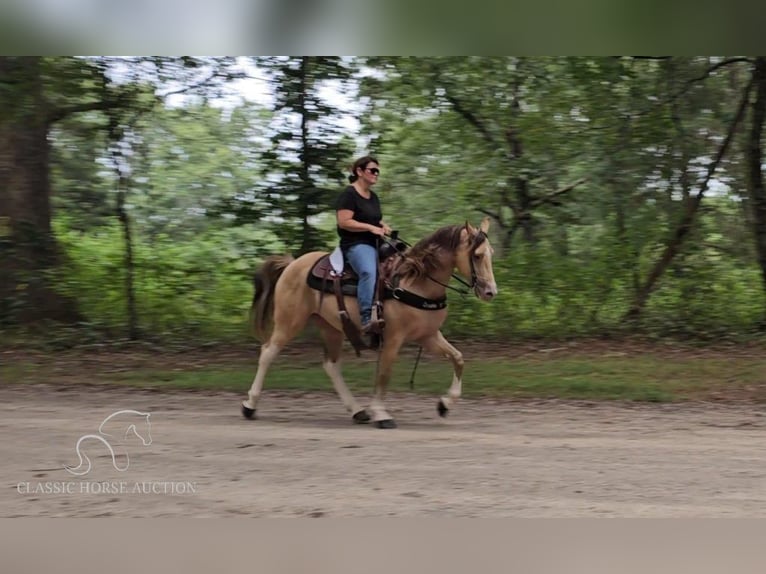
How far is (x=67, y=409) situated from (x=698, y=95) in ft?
28.1

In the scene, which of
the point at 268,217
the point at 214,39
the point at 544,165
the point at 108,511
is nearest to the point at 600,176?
the point at 544,165

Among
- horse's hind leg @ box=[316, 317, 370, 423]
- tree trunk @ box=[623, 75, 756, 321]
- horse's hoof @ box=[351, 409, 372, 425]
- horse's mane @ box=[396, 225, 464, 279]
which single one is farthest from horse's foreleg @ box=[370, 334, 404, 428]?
tree trunk @ box=[623, 75, 756, 321]

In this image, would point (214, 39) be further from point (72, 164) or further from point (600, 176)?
point (600, 176)

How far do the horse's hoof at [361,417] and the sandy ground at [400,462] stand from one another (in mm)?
104

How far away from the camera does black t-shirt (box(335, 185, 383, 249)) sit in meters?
6.34

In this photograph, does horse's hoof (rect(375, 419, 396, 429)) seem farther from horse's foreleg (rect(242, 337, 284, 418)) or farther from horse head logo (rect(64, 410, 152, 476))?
horse head logo (rect(64, 410, 152, 476))

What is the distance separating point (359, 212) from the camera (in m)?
6.36

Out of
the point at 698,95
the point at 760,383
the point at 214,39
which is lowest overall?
the point at 760,383

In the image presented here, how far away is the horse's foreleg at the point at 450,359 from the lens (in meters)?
6.51

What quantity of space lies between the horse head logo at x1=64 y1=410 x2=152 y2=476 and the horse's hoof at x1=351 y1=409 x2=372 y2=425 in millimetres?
1751

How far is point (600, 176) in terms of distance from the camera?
33.6ft

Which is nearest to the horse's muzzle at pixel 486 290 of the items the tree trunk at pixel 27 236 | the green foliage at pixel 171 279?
the green foliage at pixel 171 279

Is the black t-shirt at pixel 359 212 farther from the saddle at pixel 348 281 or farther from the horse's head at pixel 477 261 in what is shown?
the horse's head at pixel 477 261

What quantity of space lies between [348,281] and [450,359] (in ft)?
3.62
